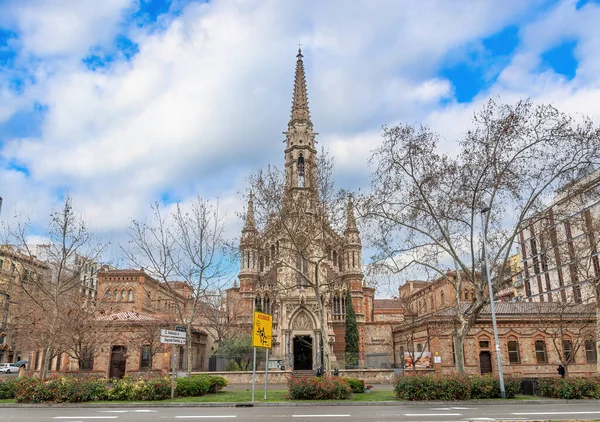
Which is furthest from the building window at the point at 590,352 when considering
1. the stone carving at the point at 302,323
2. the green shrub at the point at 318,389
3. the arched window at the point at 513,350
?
the green shrub at the point at 318,389

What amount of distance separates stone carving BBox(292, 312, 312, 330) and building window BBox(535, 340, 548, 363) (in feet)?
64.1

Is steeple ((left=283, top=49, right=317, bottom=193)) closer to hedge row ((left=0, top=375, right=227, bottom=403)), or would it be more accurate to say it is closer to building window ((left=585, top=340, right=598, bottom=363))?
building window ((left=585, top=340, right=598, bottom=363))

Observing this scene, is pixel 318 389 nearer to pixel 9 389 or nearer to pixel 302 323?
pixel 9 389

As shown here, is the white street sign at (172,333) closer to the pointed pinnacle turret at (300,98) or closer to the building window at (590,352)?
the building window at (590,352)

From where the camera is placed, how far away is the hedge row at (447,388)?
66.0ft

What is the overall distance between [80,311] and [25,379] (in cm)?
950

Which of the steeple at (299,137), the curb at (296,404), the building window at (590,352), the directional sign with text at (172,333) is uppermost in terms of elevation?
the steeple at (299,137)

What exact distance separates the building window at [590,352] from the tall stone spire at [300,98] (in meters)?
36.9

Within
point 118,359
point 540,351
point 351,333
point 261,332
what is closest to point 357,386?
point 261,332

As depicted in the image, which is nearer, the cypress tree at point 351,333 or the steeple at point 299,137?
the cypress tree at point 351,333

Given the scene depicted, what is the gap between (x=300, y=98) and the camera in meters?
58.9

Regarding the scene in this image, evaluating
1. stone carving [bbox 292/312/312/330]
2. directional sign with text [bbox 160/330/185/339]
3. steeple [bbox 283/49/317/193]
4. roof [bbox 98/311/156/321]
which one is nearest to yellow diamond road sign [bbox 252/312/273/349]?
directional sign with text [bbox 160/330/185/339]

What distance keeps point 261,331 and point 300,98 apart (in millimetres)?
42473

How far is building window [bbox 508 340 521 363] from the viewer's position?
3740 cm
